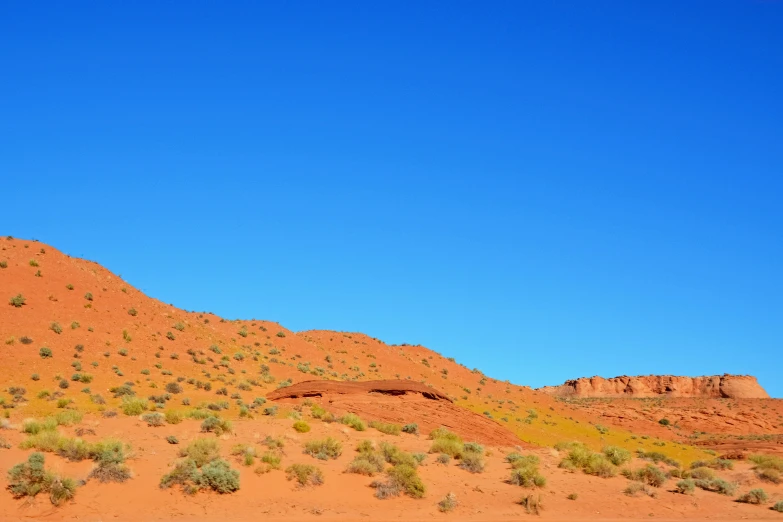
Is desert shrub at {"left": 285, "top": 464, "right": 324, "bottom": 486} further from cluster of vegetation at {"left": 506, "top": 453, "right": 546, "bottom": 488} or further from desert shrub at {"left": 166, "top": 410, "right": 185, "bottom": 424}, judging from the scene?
desert shrub at {"left": 166, "top": 410, "right": 185, "bottom": 424}

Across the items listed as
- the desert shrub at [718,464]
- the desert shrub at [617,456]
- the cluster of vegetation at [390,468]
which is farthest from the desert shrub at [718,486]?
the cluster of vegetation at [390,468]

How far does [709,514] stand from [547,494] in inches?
192

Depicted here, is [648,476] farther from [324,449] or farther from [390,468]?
[324,449]

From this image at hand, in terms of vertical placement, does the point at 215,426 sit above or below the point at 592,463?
above

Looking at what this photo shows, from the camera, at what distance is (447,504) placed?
19.0 m

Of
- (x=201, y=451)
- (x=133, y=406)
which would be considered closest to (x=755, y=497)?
(x=201, y=451)

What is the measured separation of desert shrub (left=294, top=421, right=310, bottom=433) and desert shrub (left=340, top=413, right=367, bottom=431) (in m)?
2.44

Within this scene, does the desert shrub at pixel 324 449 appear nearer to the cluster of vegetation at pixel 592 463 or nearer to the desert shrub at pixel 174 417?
the desert shrub at pixel 174 417

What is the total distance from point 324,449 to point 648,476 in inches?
451

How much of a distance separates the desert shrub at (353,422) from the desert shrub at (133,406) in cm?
812

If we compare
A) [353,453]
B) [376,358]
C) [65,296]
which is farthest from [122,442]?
[376,358]

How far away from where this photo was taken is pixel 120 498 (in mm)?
17688

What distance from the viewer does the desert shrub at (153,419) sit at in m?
24.5

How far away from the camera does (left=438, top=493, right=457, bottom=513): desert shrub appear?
62.0ft
